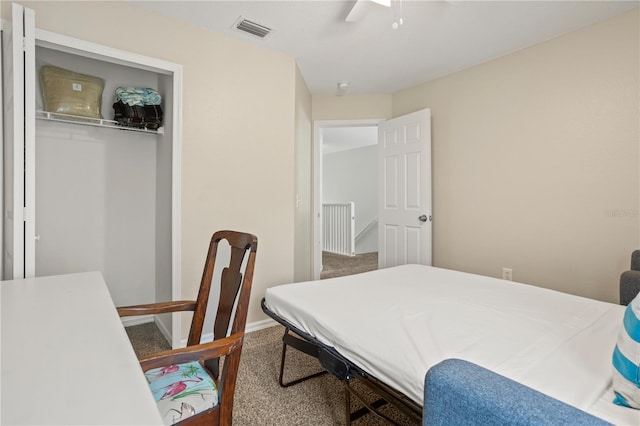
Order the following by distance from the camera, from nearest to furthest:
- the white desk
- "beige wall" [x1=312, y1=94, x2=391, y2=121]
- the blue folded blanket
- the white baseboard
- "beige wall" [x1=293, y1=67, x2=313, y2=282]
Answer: the white desk → the blue folded blanket → the white baseboard → "beige wall" [x1=293, y1=67, x2=313, y2=282] → "beige wall" [x1=312, y1=94, x2=391, y2=121]

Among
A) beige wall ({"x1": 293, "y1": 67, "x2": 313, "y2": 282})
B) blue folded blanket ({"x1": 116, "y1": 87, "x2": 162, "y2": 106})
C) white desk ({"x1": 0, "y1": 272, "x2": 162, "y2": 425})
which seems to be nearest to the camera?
white desk ({"x1": 0, "y1": 272, "x2": 162, "y2": 425})

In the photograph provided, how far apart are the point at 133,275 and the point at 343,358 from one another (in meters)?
2.32

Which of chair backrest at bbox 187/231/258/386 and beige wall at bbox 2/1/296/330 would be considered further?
beige wall at bbox 2/1/296/330

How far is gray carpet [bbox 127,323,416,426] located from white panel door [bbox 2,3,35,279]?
1137 mm

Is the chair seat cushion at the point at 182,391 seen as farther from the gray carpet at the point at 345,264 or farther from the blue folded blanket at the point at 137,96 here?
the gray carpet at the point at 345,264

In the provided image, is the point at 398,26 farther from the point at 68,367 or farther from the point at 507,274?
the point at 68,367

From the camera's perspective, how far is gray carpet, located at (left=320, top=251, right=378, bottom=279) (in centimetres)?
500

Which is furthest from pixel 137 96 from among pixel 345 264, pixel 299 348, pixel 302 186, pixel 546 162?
pixel 345 264

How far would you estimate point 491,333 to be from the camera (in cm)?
123

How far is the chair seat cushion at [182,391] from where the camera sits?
99 cm

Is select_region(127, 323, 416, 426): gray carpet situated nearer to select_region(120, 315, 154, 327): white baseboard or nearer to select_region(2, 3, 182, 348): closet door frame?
select_region(120, 315, 154, 327): white baseboard

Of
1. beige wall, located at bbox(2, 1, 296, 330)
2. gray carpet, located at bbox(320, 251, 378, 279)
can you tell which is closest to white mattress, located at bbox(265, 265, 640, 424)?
beige wall, located at bbox(2, 1, 296, 330)

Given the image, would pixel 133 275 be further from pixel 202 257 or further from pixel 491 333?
pixel 491 333

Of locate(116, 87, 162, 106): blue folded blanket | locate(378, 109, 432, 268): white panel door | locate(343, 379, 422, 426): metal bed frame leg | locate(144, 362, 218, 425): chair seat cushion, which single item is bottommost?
locate(343, 379, 422, 426): metal bed frame leg
